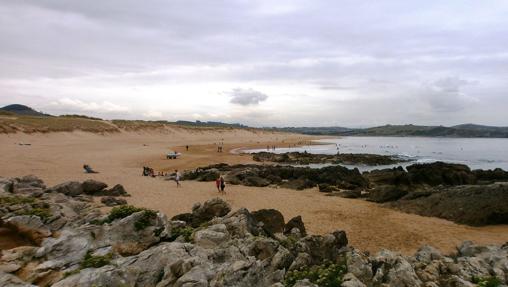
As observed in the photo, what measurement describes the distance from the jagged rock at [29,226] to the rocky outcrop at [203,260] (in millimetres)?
59

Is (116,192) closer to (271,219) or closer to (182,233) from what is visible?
(271,219)

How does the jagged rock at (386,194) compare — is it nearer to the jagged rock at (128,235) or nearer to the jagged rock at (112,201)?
the jagged rock at (112,201)

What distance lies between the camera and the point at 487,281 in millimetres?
9594

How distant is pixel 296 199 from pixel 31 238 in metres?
16.9

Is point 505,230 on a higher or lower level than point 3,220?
lower

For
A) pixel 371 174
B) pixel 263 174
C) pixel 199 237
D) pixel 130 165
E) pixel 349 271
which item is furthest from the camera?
pixel 130 165

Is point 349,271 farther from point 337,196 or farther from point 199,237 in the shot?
point 337,196

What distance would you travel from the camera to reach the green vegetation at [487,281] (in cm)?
944

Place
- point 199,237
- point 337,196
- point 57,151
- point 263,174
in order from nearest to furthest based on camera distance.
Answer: point 199,237 < point 337,196 < point 263,174 < point 57,151

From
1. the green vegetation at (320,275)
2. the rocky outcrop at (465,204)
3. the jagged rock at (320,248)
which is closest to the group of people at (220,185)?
the rocky outcrop at (465,204)

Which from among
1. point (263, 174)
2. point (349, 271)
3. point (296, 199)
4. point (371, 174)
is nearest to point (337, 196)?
point (296, 199)

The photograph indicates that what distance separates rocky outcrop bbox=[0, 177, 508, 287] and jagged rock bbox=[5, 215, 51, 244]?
0.20 feet

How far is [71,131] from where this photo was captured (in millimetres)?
70438

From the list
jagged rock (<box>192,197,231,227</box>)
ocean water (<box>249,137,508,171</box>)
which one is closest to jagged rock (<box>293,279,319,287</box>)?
jagged rock (<box>192,197,231,227</box>)
